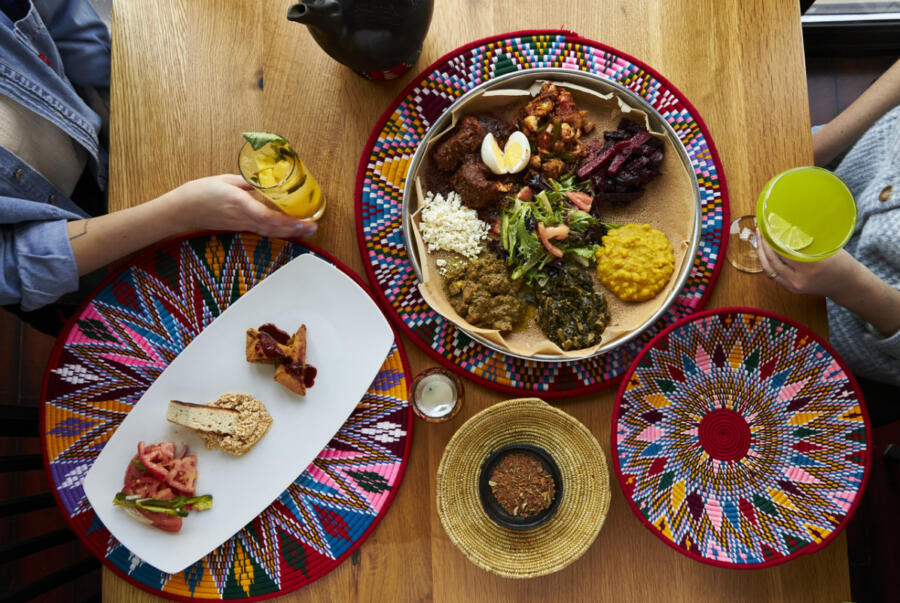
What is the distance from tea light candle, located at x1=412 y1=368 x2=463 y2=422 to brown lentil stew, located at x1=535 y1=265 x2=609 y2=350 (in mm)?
289

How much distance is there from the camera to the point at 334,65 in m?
1.56

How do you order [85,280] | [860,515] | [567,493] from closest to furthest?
[567,493] < [85,280] < [860,515]

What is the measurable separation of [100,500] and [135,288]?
55 cm

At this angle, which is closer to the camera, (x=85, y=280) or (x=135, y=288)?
(x=135, y=288)

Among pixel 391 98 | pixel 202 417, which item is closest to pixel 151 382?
pixel 202 417

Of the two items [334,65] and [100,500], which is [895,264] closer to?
[334,65]

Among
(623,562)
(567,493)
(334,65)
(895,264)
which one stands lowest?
(623,562)

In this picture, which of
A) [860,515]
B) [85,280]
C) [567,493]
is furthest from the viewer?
[860,515]

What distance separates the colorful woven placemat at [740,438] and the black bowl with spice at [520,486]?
176 millimetres

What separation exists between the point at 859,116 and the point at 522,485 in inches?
55.7

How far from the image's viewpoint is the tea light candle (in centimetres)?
147

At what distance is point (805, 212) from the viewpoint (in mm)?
1422

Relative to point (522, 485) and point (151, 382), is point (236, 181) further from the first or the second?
point (522, 485)

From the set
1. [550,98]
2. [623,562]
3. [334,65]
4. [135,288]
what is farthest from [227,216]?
[623,562]
